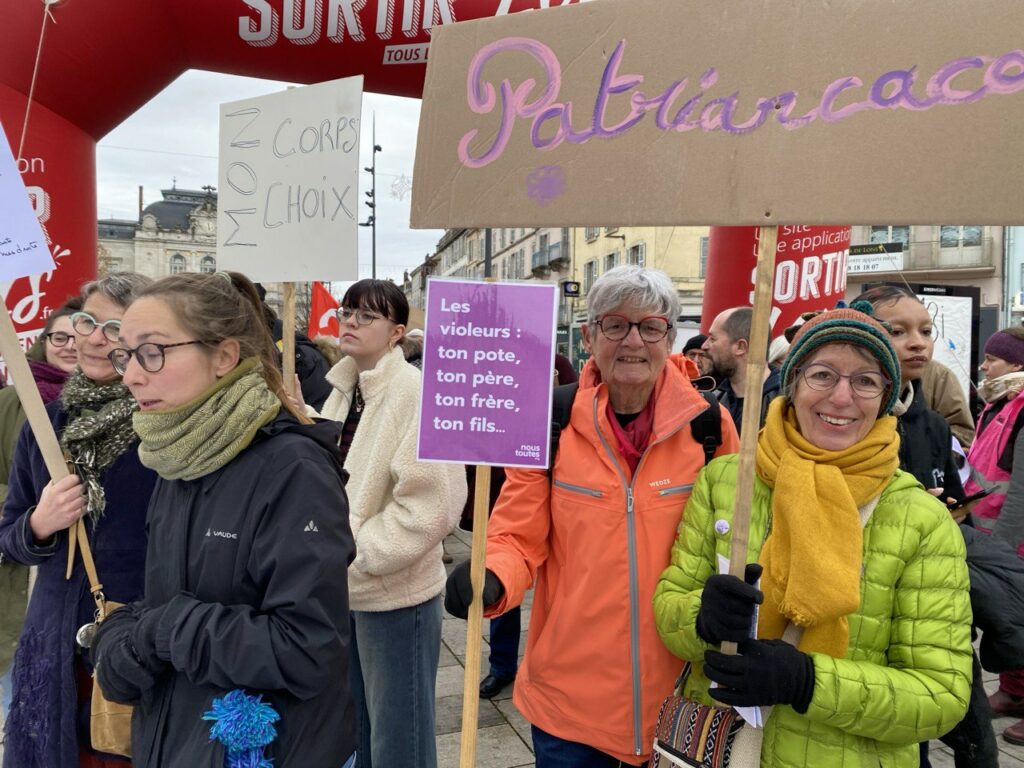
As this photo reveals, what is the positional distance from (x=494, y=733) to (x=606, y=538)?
2120 millimetres

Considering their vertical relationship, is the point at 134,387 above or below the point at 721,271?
below

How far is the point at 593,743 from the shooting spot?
1.85 m

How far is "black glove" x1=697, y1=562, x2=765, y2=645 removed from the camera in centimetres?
145

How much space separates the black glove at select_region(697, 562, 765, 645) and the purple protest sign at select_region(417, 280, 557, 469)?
451 mm

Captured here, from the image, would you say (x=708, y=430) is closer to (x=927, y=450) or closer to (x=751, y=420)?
(x=751, y=420)

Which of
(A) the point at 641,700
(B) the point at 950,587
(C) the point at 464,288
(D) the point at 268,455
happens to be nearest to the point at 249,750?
(D) the point at 268,455

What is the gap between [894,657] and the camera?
1.52 metres

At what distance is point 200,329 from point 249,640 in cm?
69

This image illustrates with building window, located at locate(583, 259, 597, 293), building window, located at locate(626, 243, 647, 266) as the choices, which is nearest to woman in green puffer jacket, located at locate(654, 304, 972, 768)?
building window, located at locate(626, 243, 647, 266)

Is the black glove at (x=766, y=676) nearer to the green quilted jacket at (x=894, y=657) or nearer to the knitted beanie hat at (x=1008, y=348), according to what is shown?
the green quilted jacket at (x=894, y=657)

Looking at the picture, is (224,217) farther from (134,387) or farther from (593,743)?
(593,743)

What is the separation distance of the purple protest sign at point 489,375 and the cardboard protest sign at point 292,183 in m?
1.22

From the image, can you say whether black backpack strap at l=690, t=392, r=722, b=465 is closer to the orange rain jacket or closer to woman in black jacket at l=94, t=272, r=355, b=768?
the orange rain jacket

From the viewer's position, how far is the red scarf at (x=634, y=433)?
194 cm
